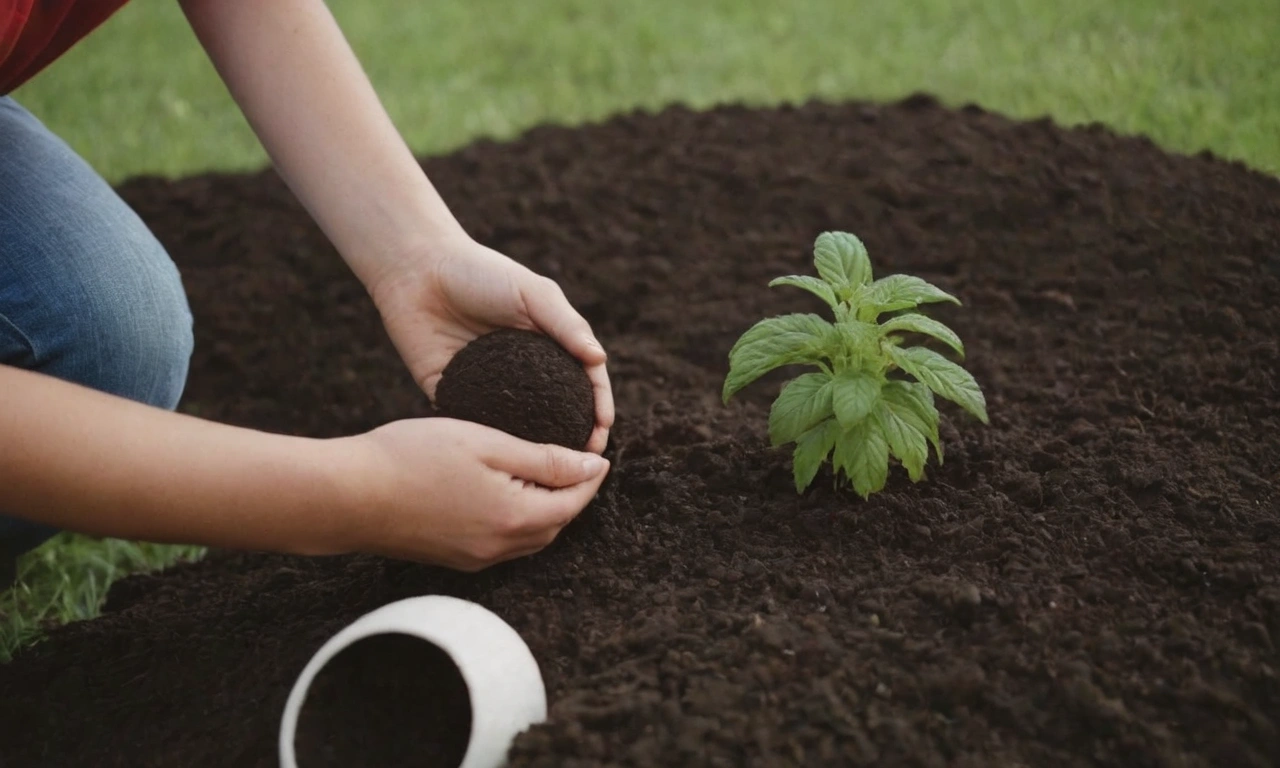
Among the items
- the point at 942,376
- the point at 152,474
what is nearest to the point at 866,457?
the point at 942,376

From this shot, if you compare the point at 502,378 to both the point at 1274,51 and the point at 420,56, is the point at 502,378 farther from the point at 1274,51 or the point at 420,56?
the point at 420,56

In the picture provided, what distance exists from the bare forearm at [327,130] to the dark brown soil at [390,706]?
79 centimetres

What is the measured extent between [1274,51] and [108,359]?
3.82 m

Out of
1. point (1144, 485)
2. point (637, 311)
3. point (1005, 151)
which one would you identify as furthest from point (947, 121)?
point (1144, 485)

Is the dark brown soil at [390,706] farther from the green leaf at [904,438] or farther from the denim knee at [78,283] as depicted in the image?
the denim knee at [78,283]

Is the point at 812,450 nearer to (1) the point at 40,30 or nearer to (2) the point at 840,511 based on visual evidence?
(2) the point at 840,511

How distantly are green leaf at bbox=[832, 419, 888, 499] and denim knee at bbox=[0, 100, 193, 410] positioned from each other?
1.52 m

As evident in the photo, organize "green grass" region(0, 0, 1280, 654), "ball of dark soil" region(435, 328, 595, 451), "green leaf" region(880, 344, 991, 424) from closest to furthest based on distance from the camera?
1. "green leaf" region(880, 344, 991, 424)
2. "ball of dark soil" region(435, 328, 595, 451)
3. "green grass" region(0, 0, 1280, 654)

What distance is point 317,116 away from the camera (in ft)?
7.88

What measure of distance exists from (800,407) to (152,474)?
1.06 m

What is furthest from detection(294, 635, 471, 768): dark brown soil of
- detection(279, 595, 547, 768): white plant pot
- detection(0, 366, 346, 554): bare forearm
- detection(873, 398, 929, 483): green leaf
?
detection(873, 398, 929, 483): green leaf

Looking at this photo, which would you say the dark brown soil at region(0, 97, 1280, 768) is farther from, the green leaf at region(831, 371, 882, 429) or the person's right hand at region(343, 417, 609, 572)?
the green leaf at region(831, 371, 882, 429)

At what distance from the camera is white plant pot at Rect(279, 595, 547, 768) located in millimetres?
1758

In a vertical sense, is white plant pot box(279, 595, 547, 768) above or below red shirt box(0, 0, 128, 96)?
below
